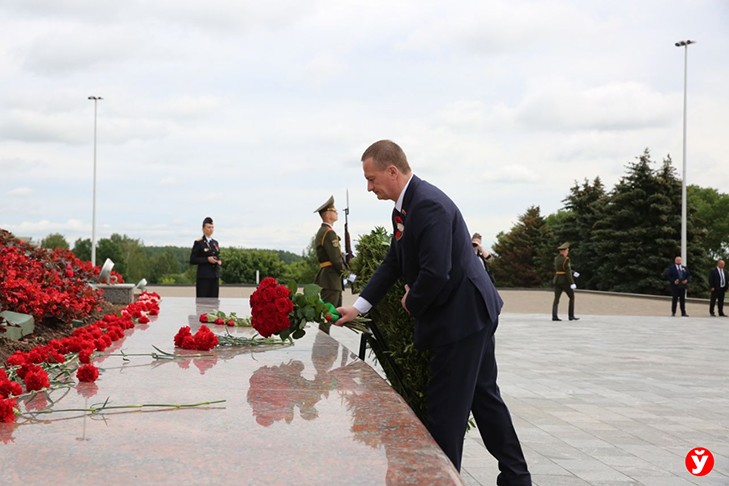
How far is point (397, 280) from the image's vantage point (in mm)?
4105

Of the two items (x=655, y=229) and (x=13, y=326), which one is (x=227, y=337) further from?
(x=655, y=229)

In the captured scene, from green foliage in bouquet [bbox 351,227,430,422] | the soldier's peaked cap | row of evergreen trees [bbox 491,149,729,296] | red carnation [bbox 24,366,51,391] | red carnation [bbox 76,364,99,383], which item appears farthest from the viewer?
row of evergreen trees [bbox 491,149,729,296]

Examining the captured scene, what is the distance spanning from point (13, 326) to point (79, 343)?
212 cm

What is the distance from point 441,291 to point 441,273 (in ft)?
0.50

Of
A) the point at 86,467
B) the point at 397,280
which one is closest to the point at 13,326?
the point at 397,280

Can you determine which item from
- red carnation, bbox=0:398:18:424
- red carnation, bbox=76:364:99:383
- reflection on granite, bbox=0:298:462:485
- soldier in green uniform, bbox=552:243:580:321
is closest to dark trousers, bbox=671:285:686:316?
soldier in green uniform, bbox=552:243:580:321

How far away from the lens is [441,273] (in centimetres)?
315

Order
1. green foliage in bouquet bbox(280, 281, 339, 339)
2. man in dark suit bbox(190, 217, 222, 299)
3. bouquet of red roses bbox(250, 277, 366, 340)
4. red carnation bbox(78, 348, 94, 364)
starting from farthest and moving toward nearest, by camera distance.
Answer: man in dark suit bbox(190, 217, 222, 299) < green foliage in bouquet bbox(280, 281, 339, 339) < bouquet of red roses bbox(250, 277, 366, 340) < red carnation bbox(78, 348, 94, 364)

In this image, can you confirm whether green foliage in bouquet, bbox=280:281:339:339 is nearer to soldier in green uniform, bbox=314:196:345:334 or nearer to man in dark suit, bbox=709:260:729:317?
soldier in green uniform, bbox=314:196:345:334

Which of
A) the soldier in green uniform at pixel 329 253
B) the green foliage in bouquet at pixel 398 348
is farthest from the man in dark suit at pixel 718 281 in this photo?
the green foliage in bouquet at pixel 398 348

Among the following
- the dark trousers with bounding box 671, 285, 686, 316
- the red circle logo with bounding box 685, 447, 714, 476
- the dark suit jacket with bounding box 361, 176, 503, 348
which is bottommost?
the red circle logo with bounding box 685, 447, 714, 476

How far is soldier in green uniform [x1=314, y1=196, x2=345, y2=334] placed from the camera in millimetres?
9148

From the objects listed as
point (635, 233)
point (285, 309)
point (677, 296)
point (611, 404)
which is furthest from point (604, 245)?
point (285, 309)

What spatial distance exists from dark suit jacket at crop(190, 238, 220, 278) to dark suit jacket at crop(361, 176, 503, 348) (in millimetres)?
8579
